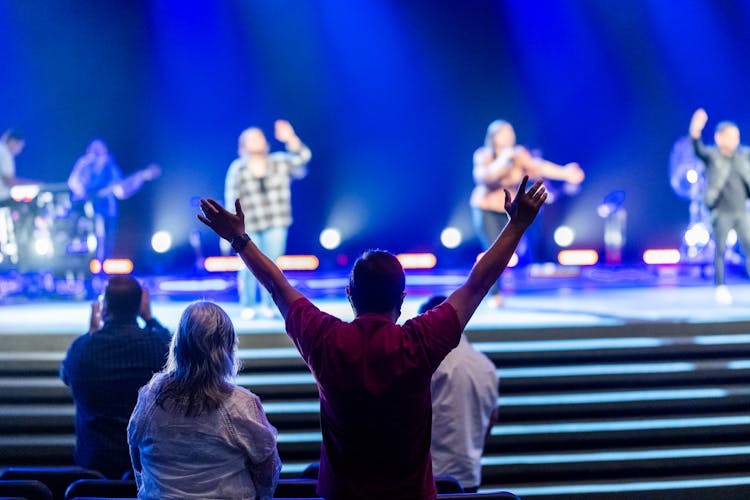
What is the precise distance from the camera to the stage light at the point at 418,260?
11664 mm

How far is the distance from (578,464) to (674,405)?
0.91 metres

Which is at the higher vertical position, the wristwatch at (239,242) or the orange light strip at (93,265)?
the orange light strip at (93,265)

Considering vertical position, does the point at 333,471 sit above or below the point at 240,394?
below

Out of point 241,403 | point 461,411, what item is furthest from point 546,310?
point 241,403

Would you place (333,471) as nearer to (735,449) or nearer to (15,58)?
(735,449)

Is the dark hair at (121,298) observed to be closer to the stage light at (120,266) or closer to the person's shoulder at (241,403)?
the person's shoulder at (241,403)

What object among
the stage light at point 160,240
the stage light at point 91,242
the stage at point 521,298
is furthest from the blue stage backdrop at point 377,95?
the stage light at point 91,242

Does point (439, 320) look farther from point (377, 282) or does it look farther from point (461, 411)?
point (461, 411)

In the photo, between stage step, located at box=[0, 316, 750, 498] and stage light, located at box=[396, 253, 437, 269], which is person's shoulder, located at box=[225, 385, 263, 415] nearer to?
stage step, located at box=[0, 316, 750, 498]

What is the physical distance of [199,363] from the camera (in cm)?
235

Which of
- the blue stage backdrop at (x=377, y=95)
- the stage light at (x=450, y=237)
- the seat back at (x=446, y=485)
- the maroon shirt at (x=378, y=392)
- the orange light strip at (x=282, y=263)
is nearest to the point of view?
the maroon shirt at (x=378, y=392)

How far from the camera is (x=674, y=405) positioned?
5.26 metres

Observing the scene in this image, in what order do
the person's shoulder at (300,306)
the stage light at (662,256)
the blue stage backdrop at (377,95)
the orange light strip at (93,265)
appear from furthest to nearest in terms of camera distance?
the stage light at (662,256) → the blue stage backdrop at (377,95) → the orange light strip at (93,265) → the person's shoulder at (300,306)

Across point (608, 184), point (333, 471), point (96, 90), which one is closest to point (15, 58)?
point (96, 90)
